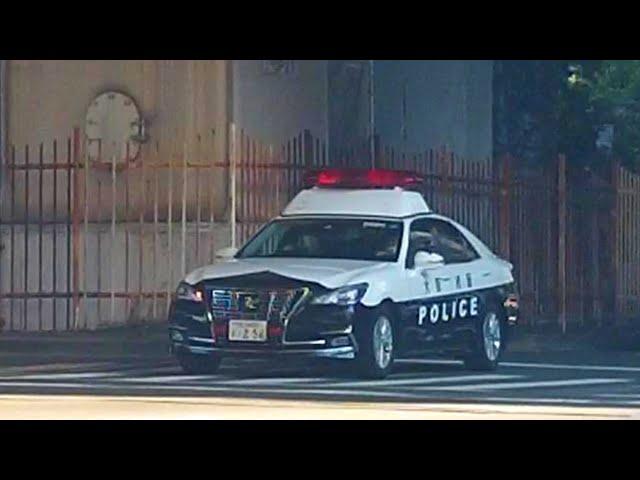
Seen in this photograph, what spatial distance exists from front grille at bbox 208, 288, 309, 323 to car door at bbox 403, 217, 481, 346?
4.02 feet

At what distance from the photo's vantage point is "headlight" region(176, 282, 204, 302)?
59.9 ft

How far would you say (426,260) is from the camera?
747 inches

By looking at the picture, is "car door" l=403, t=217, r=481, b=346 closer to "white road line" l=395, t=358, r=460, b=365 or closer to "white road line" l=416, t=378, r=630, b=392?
"white road line" l=416, t=378, r=630, b=392

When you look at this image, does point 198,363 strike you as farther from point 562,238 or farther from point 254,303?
point 562,238

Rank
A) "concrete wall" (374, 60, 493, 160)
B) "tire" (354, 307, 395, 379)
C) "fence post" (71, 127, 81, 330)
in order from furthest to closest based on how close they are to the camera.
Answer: "concrete wall" (374, 60, 493, 160) → "fence post" (71, 127, 81, 330) → "tire" (354, 307, 395, 379)

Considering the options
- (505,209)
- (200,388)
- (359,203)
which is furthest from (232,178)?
(200,388)

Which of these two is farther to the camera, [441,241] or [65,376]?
[441,241]

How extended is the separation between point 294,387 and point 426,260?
2130 mm

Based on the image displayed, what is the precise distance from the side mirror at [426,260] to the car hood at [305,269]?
0.33 meters

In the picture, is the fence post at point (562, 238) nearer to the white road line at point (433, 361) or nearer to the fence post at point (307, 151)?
the fence post at point (307, 151)

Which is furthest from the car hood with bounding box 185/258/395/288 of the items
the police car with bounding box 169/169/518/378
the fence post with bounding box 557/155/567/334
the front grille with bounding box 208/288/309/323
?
the fence post with bounding box 557/155/567/334

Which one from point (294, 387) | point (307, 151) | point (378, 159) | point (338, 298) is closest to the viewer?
point (294, 387)

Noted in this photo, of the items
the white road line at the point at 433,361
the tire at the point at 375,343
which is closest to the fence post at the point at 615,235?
the white road line at the point at 433,361
